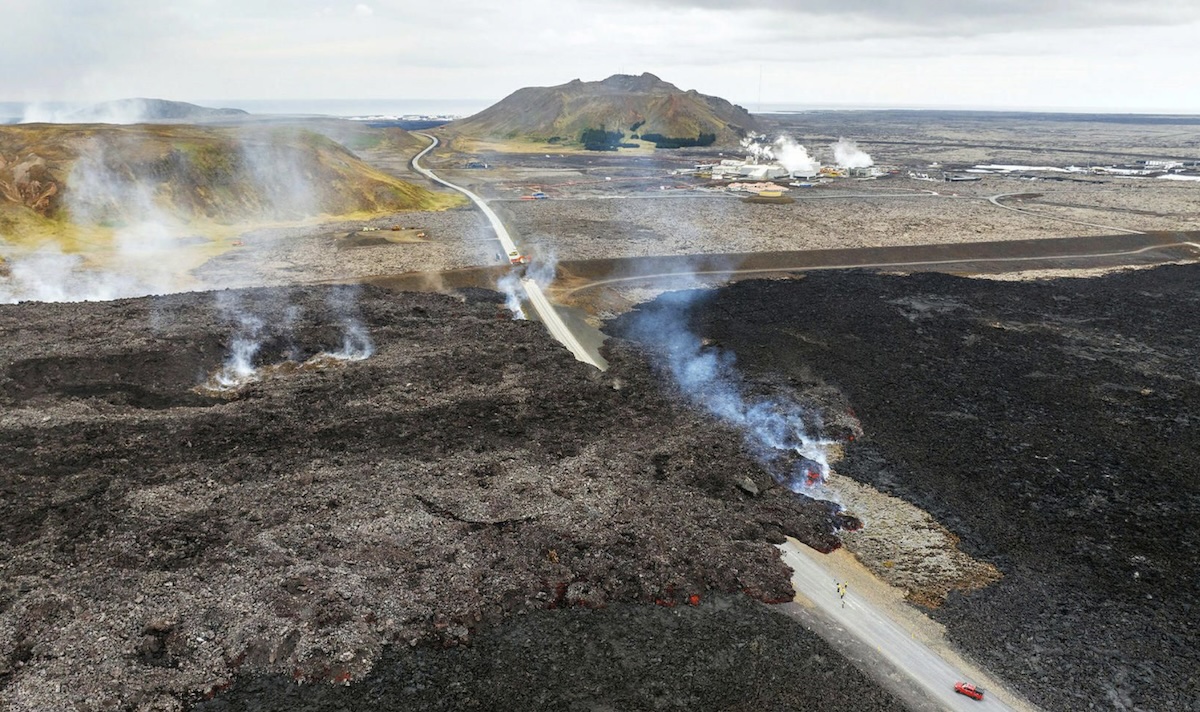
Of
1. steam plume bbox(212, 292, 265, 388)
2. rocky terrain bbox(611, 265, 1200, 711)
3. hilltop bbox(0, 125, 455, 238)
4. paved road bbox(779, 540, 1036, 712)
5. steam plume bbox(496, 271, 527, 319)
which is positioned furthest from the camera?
hilltop bbox(0, 125, 455, 238)

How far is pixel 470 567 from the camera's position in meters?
25.5

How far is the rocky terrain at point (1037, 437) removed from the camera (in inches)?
912

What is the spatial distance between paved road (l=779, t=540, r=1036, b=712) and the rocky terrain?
1.20 m

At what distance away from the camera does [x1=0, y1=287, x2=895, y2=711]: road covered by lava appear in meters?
21.5

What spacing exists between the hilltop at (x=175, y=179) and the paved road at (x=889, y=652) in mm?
79632

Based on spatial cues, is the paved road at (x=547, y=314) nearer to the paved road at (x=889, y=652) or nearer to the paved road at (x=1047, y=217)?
the paved road at (x=889, y=652)

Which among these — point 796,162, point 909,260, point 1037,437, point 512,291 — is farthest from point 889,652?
point 796,162

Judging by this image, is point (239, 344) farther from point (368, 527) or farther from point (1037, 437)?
point (1037, 437)

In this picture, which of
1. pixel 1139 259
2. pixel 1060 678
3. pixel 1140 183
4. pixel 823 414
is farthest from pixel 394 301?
pixel 1140 183

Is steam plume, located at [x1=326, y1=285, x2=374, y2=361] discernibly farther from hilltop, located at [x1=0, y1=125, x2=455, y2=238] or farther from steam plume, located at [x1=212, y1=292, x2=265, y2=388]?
hilltop, located at [x1=0, y1=125, x2=455, y2=238]

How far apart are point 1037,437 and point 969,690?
64.2 feet

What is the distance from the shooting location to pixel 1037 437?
36.1m

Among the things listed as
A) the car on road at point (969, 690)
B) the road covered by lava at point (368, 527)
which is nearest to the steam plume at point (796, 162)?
the road covered by lava at point (368, 527)

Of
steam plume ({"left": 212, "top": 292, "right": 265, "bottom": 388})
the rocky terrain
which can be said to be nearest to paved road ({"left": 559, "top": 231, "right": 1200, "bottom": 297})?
the rocky terrain
